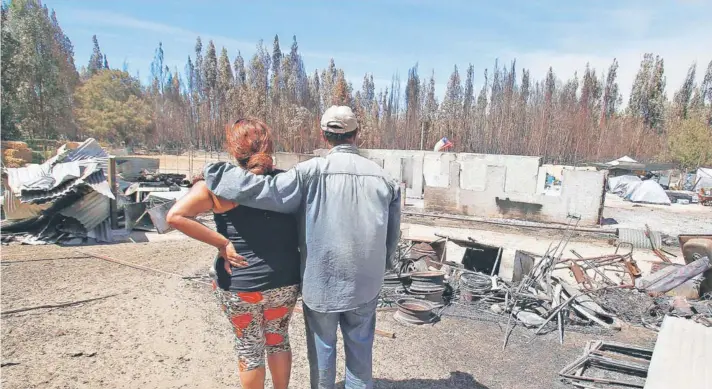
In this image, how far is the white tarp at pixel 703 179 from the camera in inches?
798

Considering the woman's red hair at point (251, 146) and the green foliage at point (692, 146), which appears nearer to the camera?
the woman's red hair at point (251, 146)

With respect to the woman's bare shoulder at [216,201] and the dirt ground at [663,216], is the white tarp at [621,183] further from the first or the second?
the woman's bare shoulder at [216,201]

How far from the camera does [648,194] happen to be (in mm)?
17109

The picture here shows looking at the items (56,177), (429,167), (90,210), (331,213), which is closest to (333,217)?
(331,213)

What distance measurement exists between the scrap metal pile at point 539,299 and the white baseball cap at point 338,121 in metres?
3.06

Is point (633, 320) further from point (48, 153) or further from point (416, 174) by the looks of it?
point (48, 153)

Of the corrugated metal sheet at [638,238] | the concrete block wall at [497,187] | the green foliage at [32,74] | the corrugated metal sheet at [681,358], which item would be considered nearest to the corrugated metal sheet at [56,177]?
the concrete block wall at [497,187]

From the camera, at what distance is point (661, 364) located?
9.11 ft

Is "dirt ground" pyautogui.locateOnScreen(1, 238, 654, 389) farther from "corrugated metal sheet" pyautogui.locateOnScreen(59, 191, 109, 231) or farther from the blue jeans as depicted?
"corrugated metal sheet" pyautogui.locateOnScreen(59, 191, 109, 231)

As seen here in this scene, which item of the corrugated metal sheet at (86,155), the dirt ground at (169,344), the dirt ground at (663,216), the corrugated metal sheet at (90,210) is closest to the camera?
the dirt ground at (169,344)

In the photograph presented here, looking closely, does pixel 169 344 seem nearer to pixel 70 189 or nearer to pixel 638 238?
pixel 70 189

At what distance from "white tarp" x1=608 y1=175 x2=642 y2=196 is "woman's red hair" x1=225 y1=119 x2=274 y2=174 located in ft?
70.6

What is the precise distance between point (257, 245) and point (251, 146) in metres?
0.46

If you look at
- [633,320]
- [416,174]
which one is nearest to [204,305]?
[633,320]
